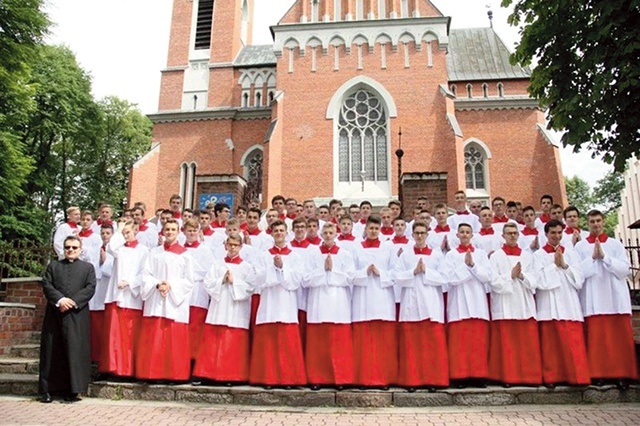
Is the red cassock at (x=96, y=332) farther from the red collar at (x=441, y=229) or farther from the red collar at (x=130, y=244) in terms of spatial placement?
the red collar at (x=441, y=229)

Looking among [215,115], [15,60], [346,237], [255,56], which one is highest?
[255,56]

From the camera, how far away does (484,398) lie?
5793mm

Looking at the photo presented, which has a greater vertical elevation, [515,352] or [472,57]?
[472,57]

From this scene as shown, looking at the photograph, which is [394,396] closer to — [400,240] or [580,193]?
[400,240]

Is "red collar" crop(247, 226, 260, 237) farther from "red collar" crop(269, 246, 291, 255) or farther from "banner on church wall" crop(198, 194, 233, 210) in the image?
"banner on church wall" crop(198, 194, 233, 210)

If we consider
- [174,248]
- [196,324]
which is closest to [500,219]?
[196,324]

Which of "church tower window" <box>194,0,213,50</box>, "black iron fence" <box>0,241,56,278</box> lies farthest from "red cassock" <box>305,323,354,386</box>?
"church tower window" <box>194,0,213,50</box>

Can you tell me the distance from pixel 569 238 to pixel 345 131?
14.2 metres

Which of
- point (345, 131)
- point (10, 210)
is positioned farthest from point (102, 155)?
point (345, 131)

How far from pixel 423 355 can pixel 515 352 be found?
114 centimetres

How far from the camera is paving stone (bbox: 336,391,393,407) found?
5.80 m

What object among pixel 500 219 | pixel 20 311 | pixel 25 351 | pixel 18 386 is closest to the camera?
pixel 18 386

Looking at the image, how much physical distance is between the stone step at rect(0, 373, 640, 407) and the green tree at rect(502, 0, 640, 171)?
3708 mm

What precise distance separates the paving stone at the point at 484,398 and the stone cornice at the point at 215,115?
19.0 metres
